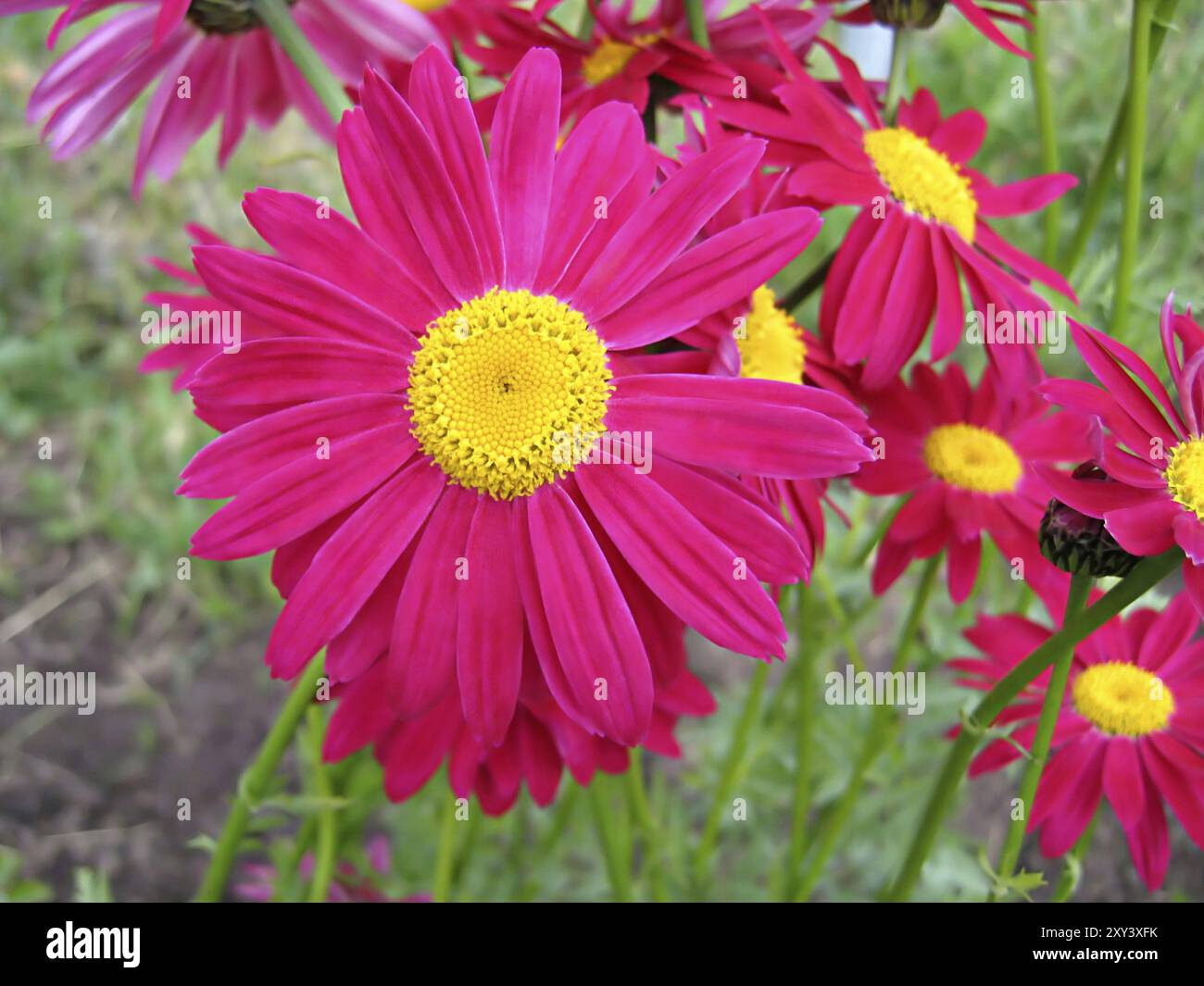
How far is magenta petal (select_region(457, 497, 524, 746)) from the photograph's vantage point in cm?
41

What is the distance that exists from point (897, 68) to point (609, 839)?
45cm

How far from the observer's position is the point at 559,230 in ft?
1.45

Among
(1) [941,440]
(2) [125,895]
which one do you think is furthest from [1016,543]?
(2) [125,895]

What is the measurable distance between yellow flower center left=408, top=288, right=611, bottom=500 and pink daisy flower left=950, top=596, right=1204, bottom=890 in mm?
297

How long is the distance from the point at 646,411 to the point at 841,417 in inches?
3.1

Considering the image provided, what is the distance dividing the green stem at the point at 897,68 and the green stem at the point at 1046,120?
59mm

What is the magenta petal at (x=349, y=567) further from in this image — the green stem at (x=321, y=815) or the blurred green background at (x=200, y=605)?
the blurred green background at (x=200, y=605)

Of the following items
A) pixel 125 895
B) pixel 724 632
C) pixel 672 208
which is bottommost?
pixel 125 895

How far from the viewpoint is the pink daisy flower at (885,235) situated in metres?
0.47

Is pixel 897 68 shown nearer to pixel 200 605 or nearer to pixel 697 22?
pixel 697 22

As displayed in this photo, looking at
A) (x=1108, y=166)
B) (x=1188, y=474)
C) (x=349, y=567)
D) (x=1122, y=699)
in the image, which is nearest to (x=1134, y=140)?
(x=1108, y=166)

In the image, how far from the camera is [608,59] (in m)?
0.55

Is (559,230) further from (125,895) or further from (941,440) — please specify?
(125,895)
